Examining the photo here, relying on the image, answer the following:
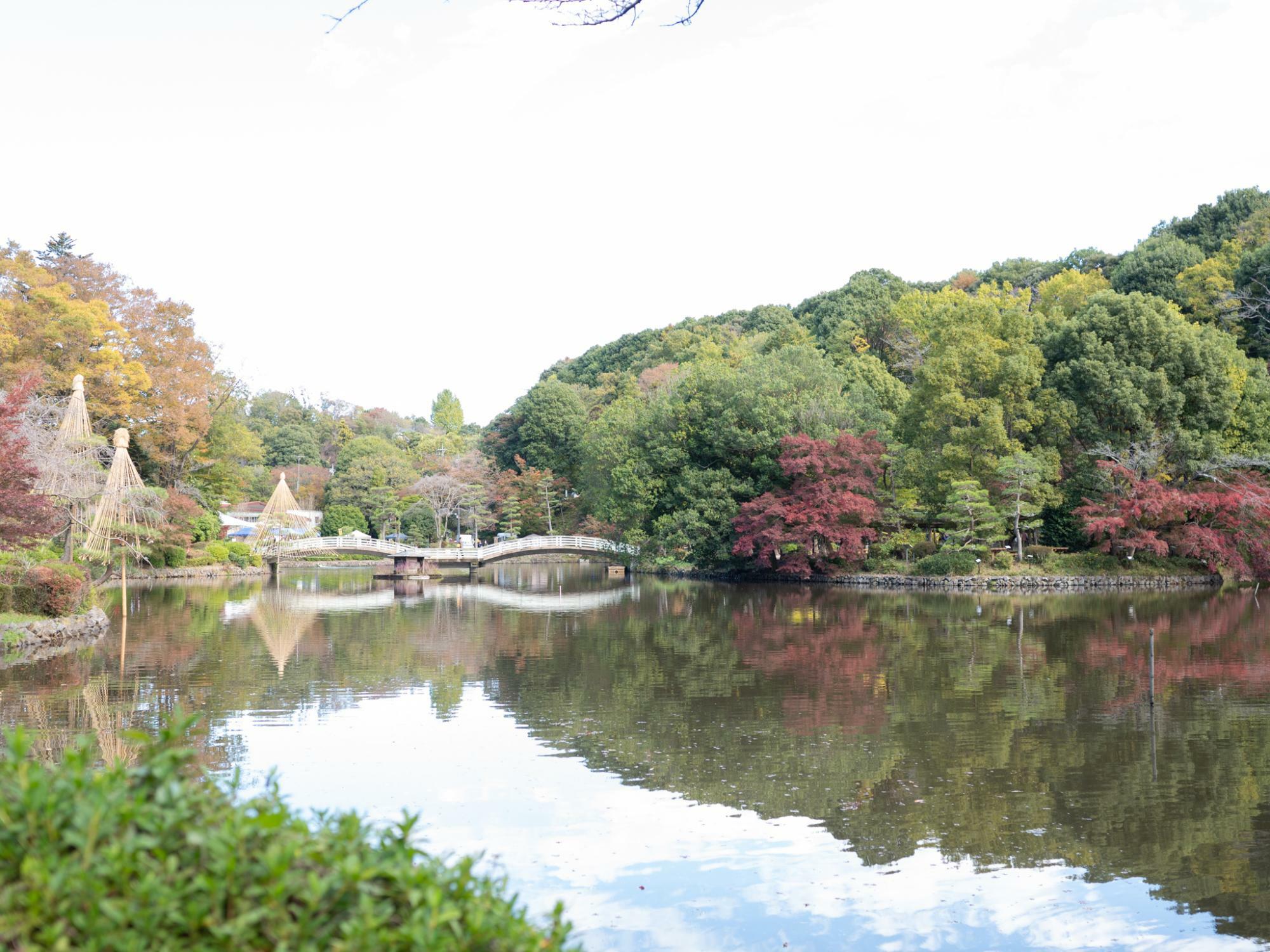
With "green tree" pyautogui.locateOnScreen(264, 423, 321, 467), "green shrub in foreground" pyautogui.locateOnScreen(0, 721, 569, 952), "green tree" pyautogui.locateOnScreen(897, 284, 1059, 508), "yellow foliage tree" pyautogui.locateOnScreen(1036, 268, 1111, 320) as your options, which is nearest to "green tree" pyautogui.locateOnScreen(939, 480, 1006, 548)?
"green tree" pyautogui.locateOnScreen(897, 284, 1059, 508)

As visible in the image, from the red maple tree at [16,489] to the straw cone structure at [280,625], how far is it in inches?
174

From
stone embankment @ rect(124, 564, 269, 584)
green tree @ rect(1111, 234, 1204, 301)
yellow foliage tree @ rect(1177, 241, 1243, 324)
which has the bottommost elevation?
A: stone embankment @ rect(124, 564, 269, 584)

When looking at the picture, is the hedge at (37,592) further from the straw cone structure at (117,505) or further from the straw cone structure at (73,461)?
the straw cone structure at (117,505)

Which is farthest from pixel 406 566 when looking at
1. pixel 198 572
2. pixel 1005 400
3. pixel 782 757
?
pixel 782 757

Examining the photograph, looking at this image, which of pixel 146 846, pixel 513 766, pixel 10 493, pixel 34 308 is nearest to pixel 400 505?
pixel 34 308

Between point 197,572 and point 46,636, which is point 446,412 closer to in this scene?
point 197,572

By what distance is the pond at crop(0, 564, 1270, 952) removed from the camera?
6.66 metres

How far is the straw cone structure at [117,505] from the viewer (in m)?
23.5

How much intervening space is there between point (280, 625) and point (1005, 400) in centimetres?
2279

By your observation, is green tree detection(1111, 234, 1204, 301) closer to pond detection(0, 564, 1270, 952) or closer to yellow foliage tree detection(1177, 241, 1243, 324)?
yellow foliage tree detection(1177, 241, 1243, 324)

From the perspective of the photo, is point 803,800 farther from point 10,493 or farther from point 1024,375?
point 1024,375

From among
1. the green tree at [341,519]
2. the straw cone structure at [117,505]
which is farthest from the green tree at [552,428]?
the straw cone structure at [117,505]

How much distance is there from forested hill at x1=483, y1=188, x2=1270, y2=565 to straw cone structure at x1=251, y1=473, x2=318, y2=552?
43.3ft

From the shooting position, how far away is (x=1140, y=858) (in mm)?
7367
